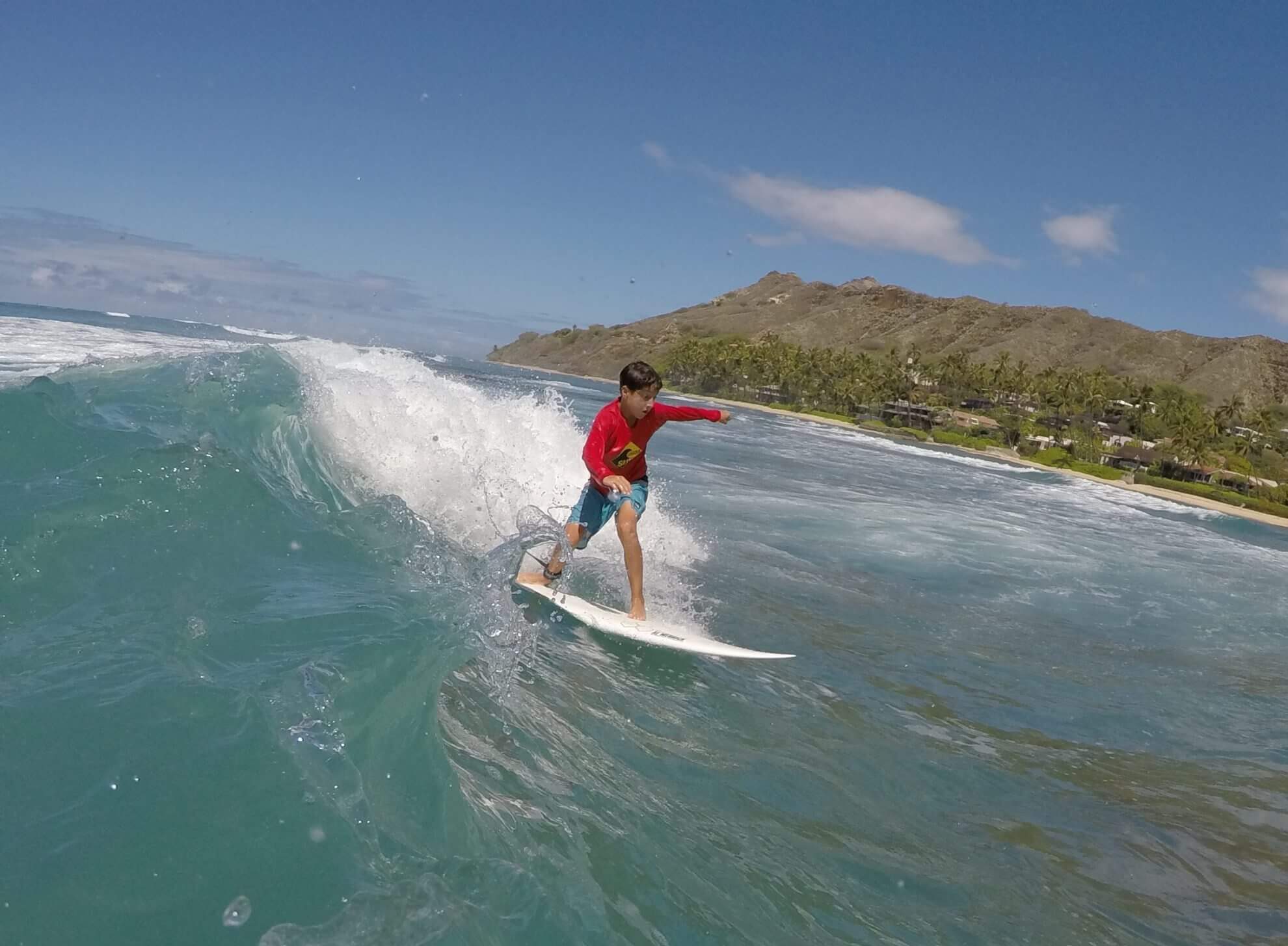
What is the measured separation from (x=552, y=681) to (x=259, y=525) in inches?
106

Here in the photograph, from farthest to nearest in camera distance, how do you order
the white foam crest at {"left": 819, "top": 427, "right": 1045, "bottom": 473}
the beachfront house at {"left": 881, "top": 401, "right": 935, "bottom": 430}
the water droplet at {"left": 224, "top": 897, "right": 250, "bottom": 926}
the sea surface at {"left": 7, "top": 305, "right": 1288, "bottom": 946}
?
the beachfront house at {"left": 881, "top": 401, "right": 935, "bottom": 430}
the white foam crest at {"left": 819, "top": 427, "right": 1045, "bottom": 473}
the sea surface at {"left": 7, "top": 305, "right": 1288, "bottom": 946}
the water droplet at {"left": 224, "top": 897, "right": 250, "bottom": 926}

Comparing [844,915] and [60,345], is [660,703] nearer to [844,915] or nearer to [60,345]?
[844,915]

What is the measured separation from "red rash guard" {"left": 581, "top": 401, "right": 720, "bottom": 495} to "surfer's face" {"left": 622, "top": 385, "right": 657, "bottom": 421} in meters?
0.06

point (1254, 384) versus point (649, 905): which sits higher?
point (1254, 384)

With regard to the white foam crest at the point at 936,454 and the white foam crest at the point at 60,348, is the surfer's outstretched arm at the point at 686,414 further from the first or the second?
the white foam crest at the point at 936,454

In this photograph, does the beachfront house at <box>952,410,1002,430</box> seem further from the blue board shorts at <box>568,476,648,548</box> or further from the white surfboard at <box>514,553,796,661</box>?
the white surfboard at <box>514,553,796,661</box>

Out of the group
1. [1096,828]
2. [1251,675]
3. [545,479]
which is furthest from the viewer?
[545,479]

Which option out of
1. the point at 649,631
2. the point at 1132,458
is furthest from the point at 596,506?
the point at 1132,458

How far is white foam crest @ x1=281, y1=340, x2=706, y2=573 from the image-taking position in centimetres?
962

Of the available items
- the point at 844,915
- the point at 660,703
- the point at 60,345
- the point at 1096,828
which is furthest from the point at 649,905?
the point at 60,345

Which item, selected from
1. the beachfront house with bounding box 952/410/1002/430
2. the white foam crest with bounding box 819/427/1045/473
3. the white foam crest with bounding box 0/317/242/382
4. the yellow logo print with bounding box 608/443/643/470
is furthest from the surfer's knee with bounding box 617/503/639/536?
the beachfront house with bounding box 952/410/1002/430

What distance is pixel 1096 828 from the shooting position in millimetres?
4965

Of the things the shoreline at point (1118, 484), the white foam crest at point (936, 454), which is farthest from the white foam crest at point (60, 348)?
the shoreline at point (1118, 484)

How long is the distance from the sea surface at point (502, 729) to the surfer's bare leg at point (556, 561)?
32 centimetres
